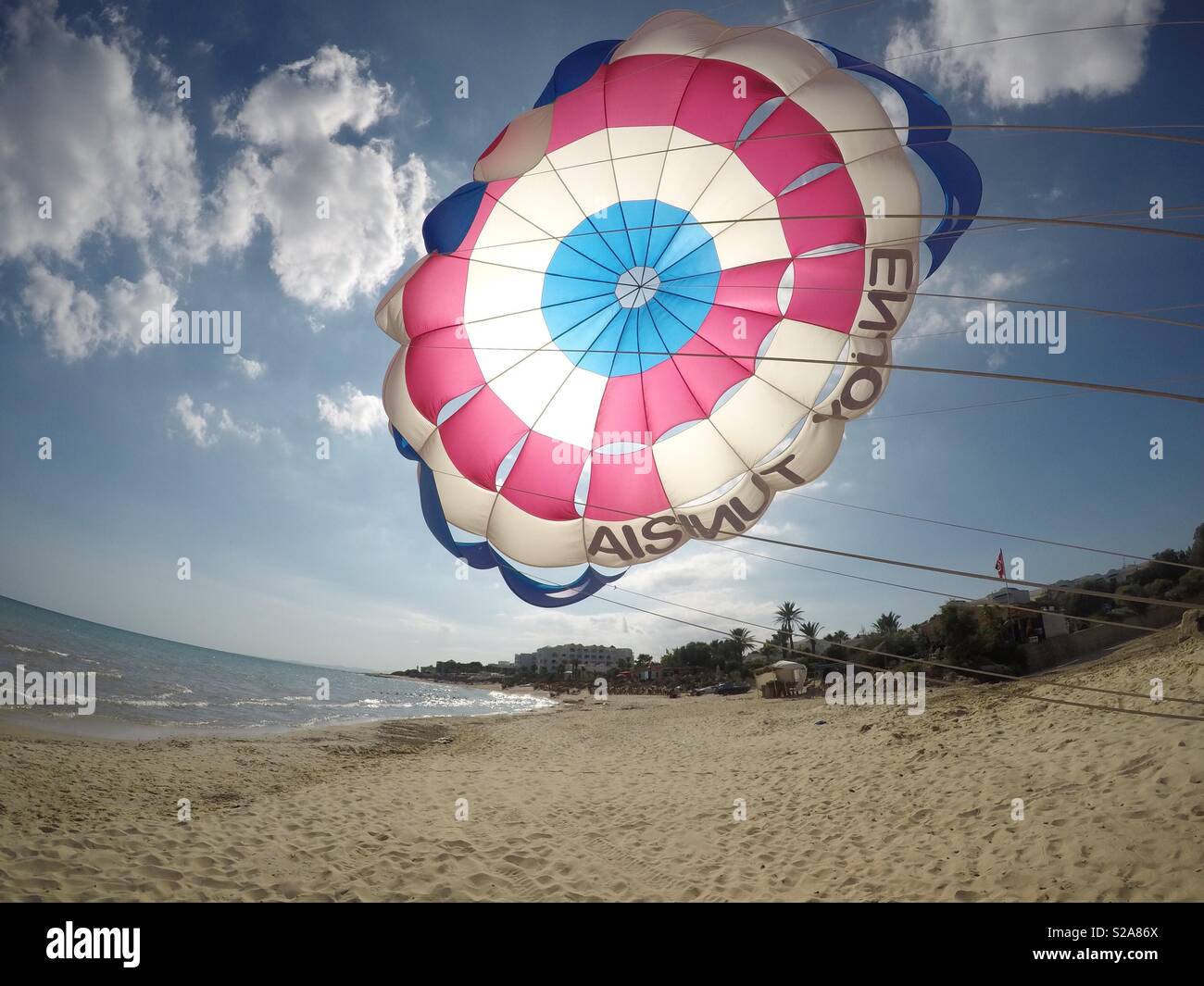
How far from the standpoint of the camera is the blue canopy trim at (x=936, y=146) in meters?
4.68

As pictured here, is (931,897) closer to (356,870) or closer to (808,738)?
(356,870)

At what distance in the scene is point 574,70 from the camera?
16.9 feet

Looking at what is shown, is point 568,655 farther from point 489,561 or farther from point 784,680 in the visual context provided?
point 489,561

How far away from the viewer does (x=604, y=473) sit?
6582 millimetres

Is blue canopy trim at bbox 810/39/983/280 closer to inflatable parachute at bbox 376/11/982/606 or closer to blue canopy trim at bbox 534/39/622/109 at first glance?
inflatable parachute at bbox 376/11/982/606

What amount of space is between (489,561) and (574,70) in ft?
16.8

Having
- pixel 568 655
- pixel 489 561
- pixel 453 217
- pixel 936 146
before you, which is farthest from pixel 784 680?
pixel 568 655

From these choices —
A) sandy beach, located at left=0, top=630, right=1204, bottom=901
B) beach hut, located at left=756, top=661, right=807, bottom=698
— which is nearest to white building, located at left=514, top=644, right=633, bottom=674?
beach hut, located at left=756, top=661, right=807, bottom=698

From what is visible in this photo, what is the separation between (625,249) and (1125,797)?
7.29 m

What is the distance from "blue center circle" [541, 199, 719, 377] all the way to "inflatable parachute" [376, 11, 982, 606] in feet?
0.08

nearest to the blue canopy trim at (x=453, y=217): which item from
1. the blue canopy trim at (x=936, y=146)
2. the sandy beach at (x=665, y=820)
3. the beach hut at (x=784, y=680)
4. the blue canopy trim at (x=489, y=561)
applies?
the blue canopy trim at (x=489, y=561)

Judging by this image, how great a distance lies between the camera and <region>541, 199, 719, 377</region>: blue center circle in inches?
247
